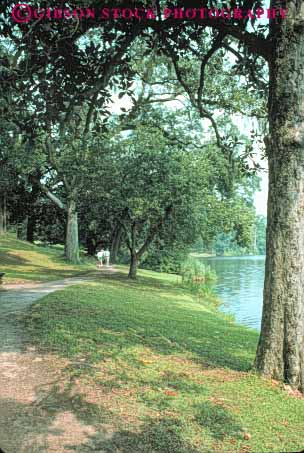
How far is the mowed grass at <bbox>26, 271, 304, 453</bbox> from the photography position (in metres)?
4.57

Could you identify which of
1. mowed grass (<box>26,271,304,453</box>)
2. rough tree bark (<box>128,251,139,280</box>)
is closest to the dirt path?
mowed grass (<box>26,271,304,453</box>)

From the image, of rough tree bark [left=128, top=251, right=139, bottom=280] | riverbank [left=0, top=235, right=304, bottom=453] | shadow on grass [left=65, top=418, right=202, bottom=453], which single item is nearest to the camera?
shadow on grass [left=65, top=418, right=202, bottom=453]

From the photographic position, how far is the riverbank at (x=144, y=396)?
4.51 meters

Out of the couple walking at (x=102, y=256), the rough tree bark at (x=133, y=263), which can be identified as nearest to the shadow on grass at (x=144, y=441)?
the rough tree bark at (x=133, y=263)

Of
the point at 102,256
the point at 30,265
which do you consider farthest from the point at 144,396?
the point at 102,256

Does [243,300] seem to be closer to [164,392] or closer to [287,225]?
[287,225]

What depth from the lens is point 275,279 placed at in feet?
20.8

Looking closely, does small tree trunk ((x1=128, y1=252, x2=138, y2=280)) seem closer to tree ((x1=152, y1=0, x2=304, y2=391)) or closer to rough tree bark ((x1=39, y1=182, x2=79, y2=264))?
rough tree bark ((x1=39, y1=182, x2=79, y2=264))

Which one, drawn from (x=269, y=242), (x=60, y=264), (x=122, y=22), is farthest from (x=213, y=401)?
(x=60, y=264)

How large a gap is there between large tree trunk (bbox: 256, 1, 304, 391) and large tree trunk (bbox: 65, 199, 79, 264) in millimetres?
24237

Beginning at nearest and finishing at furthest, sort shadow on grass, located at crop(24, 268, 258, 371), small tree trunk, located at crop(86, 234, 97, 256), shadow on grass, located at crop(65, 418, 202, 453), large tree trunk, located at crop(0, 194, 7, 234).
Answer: shadow on grass, located at crop(65, 418, 202, 453) < shadow on grass, located at crop(24, 268, 258, 371) < large tree trunk, located at crop(0, 194, 7, 234) < small tree trunk, located at crop(86, 234, 97, 256)

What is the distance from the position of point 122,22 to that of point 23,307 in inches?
271

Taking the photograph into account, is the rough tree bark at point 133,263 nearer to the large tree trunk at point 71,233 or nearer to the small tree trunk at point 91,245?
the large tree trunk at point 71,233

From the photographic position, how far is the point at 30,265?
85.5ft
